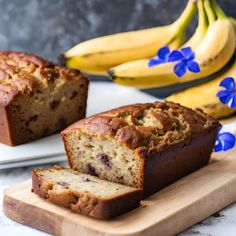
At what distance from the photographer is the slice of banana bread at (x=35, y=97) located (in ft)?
13.2

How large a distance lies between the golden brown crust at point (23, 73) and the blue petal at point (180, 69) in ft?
1.72

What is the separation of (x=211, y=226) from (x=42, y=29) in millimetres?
2586

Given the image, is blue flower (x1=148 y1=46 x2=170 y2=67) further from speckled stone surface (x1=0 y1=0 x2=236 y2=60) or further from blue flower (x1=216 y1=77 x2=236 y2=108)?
speckled stone surface (x1=0 y1=0 x2=236 y2=60)

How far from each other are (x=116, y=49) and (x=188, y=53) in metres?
0.70

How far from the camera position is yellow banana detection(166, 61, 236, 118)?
443 centimetres

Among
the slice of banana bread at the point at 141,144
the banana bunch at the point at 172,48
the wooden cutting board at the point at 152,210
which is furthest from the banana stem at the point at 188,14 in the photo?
the wooden cutting board at the point at 152,210

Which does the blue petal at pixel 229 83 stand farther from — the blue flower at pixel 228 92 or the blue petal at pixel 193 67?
the blue petal at pixel 193 67

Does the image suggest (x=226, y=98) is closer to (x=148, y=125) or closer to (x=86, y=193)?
(x=148, y=125)

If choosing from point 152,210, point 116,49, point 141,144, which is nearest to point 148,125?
point 141,144

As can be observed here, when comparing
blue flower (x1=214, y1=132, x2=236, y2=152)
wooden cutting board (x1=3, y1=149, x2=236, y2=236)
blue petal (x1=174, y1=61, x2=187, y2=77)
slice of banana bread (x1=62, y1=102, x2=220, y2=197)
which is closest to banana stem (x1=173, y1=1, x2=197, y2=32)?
blue petal (x1=174, y1=61, x2=187, y2=77)

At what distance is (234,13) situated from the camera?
5160 mm

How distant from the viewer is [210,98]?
4438 mm

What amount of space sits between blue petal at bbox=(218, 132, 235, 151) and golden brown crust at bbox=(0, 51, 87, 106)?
888 millimetres

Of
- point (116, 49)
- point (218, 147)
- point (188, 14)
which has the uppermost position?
point (188, 14)
